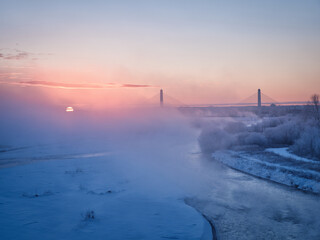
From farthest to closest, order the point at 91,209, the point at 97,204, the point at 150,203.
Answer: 1. the point at 150,203
2. the point at 97,204
3. the point at 91,209

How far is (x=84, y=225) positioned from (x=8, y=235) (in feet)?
4.23

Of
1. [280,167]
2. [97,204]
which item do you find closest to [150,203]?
[97,204]

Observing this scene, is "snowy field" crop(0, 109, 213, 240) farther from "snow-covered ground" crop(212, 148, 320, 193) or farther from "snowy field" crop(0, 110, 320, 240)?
"snow-covered ground" crop(212, 148, 320, 193)

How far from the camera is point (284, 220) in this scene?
589 cm

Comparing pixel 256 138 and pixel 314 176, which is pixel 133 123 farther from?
pixel 314 176

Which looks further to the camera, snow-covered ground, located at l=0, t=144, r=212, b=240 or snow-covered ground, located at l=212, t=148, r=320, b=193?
snow-covered ground, located at l=212, t=148, r=320, b=193

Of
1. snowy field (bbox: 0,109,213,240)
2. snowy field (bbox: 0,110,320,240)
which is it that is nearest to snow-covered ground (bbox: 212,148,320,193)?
snowy field (bbox: 0,110,320,240)

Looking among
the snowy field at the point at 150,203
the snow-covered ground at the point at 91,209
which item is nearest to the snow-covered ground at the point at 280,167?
the snowy field at the point at 150,203

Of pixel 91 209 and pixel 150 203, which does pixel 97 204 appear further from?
pixel 150 203

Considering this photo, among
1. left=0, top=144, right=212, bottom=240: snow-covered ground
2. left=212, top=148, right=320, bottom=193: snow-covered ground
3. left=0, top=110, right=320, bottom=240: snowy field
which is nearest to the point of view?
left=0, top=144, right=212, bottom=240: snow-covered ground

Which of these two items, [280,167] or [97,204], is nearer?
[97,204]

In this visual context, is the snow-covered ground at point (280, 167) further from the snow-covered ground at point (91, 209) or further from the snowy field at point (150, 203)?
the snow-covered ground at point (91, 209)

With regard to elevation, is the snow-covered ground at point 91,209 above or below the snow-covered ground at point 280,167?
above

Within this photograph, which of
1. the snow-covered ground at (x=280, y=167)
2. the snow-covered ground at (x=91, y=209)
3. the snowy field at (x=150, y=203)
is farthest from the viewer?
the snow-covered ground at (x=280, y=167)
